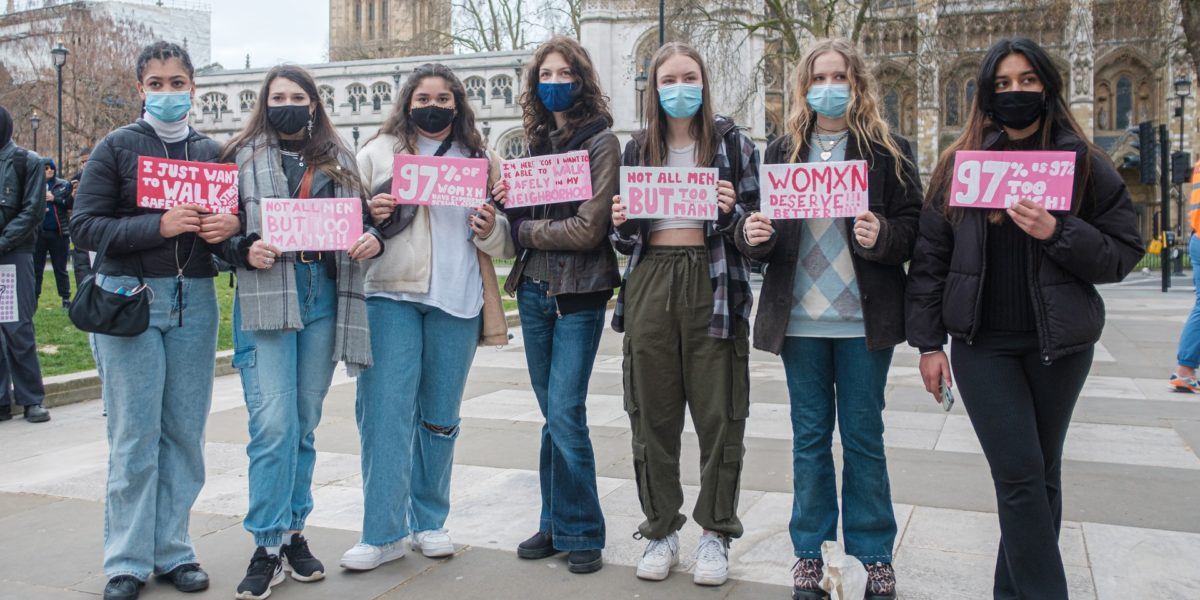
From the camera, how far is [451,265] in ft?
14.3

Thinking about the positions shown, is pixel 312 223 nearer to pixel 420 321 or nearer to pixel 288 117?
pixel 288 117

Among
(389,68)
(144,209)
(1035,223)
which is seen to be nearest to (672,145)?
(1035,223)

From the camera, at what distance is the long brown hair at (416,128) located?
4371 mm

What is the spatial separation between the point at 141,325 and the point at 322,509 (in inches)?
63.8

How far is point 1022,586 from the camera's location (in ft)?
10.9

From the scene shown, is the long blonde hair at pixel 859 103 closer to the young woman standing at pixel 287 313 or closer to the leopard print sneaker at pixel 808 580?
the leopard print sneaker at pixel 808 580

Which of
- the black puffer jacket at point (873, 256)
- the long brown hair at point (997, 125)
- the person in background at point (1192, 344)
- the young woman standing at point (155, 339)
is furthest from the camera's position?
the person in background at point (1192, 344)

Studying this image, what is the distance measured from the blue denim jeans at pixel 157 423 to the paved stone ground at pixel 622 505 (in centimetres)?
20

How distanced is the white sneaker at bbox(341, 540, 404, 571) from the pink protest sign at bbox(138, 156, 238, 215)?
1.47 metres

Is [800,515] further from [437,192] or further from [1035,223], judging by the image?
[437,192]

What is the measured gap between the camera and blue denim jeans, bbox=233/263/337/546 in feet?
13.2

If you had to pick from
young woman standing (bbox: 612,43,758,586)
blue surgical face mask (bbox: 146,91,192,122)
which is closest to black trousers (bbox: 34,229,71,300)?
blue surgical face mask (bbox: 146,91,192,122)

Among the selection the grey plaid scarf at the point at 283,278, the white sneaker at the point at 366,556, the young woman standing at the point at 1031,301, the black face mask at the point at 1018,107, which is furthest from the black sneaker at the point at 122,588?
the black face mask at the point at 1018,107

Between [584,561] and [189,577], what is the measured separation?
1564 mm
